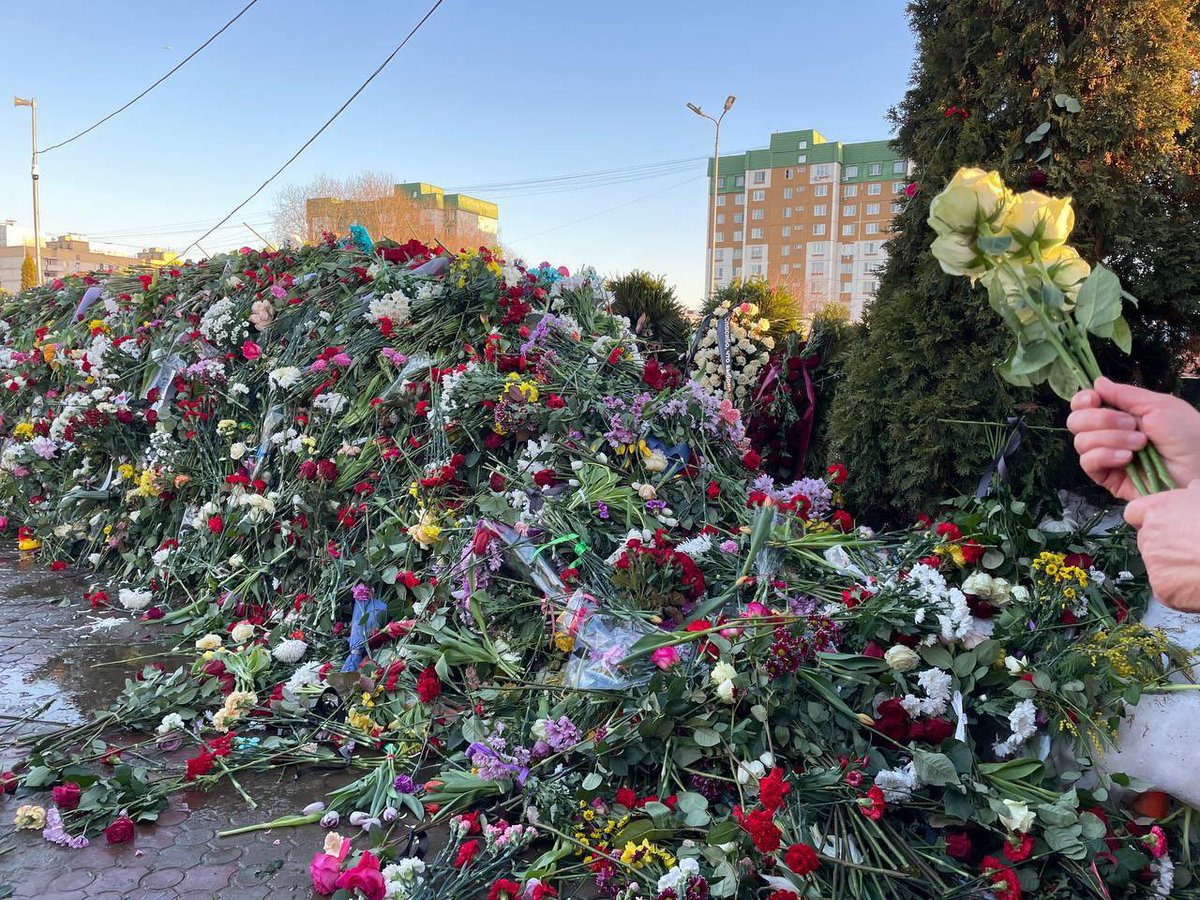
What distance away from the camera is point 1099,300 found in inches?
49.6

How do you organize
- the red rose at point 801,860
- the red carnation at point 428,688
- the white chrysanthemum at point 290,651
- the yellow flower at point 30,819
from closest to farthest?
the red rose at point 801,860 < the yellow flower at point 30,819 < the red carnation at point 428,688 < the white chrysanthemum at point 290,651

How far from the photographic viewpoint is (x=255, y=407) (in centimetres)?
498

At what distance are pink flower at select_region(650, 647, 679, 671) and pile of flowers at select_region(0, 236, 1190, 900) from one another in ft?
0.04

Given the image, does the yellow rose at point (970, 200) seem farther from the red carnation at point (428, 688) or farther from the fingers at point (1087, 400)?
the red carnation at point (428, 688)

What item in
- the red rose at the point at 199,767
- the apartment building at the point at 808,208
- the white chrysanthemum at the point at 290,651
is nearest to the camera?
the red rose at the point at 199,767

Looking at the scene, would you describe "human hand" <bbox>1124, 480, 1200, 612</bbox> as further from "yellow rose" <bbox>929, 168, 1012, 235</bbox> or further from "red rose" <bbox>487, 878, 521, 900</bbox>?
"red rose" <bbox>487, 878, 521, 900</bbox>

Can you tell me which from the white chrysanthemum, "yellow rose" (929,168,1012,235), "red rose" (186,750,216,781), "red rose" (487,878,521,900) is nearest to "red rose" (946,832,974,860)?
"red rose" (487,878,521,900)

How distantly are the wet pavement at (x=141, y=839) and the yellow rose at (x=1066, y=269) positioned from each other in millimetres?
2382

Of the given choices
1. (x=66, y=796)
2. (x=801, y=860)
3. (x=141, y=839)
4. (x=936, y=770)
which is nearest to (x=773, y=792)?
(x=801, y=860)

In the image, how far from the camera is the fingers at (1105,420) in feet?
4.09

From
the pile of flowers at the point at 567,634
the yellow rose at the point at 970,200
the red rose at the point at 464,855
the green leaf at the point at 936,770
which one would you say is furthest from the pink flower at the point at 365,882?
the yellow rose at the point at 970,200

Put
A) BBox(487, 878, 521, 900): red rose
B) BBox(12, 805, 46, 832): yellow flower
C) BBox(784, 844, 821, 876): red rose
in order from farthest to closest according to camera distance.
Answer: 1. BBox(12, 805, 46, 832): yellow flower
2. BBox(487, 878, 521, 900): red rose
3. BBox(784, 844, 821, 876): red rose

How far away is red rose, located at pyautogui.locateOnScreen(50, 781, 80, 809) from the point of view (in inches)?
103

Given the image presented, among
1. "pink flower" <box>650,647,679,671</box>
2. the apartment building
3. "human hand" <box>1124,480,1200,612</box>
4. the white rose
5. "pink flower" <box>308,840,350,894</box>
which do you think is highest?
the apartment building
